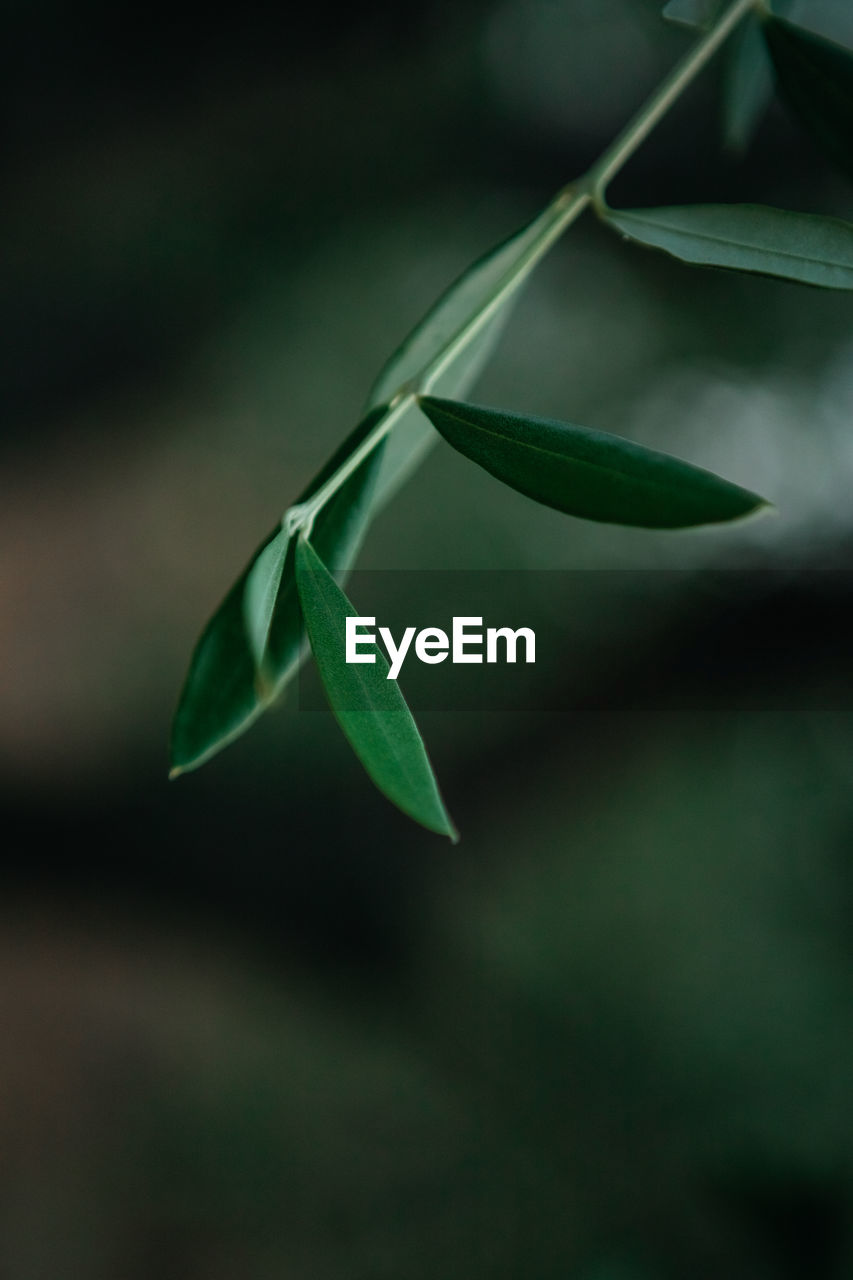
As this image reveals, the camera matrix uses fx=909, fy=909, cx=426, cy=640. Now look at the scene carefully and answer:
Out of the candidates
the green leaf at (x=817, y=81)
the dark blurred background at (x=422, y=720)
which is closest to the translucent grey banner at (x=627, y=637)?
the dark blurred background at (x=422, y=720)

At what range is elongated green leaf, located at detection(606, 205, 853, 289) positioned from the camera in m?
0.27

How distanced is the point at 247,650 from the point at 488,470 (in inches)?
4.9

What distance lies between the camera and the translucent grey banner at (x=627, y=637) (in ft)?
3.36

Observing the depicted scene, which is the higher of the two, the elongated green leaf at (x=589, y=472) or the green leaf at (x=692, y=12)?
the green leaf at (x=692, y=12)

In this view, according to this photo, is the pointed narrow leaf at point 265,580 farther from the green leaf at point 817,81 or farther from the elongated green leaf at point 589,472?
the green leaf at point 817,81

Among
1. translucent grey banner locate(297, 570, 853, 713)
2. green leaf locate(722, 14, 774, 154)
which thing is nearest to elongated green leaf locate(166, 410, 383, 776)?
green leaf locate(722, 14, 774, 154)

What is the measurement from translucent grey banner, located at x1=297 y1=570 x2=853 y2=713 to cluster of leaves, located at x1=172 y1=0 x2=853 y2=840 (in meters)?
0.66

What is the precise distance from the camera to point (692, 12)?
1.22ft

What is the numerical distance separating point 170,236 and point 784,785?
944 millimetres

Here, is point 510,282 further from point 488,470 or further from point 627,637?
point 627,637

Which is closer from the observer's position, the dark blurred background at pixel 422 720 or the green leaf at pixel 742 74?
the green leaf at pixel 742 74

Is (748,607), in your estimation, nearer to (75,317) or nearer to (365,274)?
(365,274)

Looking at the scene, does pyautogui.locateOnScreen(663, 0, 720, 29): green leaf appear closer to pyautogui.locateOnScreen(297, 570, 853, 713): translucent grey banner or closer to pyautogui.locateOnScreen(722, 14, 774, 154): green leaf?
pyautogui.locateOnScreen(722, 14, 774, 154): green leaf

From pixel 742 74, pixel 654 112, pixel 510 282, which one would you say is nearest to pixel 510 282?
pixel 510 282
